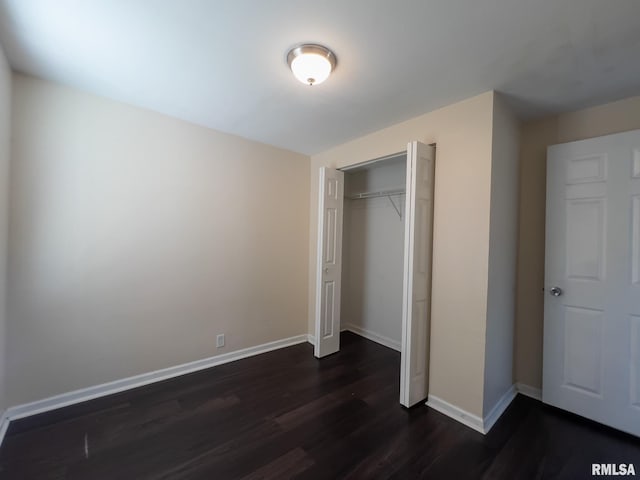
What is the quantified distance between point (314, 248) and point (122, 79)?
8.13 feet

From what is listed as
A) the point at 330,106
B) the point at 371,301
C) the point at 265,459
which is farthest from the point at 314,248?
the point at 265,459

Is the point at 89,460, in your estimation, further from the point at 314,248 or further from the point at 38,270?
the point at 314,248

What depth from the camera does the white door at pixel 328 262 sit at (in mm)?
3059

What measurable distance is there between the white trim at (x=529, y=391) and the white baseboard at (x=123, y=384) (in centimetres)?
249

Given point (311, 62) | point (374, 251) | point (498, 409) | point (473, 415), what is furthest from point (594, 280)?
point (311, 62)

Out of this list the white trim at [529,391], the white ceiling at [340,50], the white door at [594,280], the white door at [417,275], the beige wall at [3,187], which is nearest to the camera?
the white ceiling at [340,50]

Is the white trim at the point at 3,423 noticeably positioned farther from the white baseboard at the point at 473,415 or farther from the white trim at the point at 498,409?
the white trim at the point at 498,409

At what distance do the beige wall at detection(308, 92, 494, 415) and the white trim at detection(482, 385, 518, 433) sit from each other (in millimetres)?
119

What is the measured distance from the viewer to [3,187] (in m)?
1.76

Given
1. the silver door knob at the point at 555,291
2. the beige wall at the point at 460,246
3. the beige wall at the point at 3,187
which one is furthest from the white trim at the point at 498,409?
the beige wall at the point at 3,187

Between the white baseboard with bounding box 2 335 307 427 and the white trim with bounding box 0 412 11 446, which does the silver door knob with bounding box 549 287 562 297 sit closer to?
the white baseboard with bounding box 2 335 307 427

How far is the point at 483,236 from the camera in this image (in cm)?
195

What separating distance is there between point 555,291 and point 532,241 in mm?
453

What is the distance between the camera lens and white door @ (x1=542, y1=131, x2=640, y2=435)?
1.88 meters
